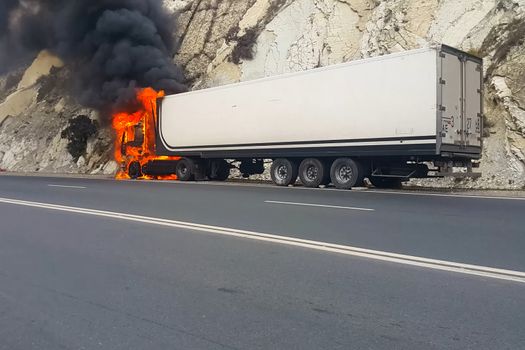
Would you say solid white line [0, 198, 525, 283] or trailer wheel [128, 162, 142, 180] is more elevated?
trailer wheel [128, 162, 142, 180]

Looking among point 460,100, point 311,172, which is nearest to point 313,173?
point 311,172

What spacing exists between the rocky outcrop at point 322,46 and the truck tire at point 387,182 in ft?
6.42

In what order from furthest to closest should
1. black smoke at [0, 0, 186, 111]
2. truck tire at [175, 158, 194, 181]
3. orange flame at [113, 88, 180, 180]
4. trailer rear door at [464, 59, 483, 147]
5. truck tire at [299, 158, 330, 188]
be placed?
1. black smoke at [0, 0, 186, 111]
2. orange flame at [113, 88, 180, 180]
3. truck tire at [175, 158, 194, 181]
4. truck tire at [299, 158, 330, 188]
5. trailer rear door at [464, 59, 483, 147]

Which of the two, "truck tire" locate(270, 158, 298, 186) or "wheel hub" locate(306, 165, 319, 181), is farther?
"truck tire" locate(270, 158, 298, 186)

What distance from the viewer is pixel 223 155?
21.1 meters

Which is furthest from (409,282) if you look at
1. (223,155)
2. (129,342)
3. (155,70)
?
(155,70)

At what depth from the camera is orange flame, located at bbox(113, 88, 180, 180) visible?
24984 mm

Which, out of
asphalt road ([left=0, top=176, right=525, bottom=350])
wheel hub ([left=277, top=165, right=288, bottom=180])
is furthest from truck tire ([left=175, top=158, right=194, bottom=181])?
asphalt road ([left=0, top=176, right=525, bottom=350])

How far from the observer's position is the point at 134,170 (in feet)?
84.7

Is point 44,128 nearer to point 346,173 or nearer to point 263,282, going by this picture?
point 346,173

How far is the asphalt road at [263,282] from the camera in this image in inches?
161

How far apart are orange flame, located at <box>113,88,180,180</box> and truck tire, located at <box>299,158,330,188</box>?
7.59m

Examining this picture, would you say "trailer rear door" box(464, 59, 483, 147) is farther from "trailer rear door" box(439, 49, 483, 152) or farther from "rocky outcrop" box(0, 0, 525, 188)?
"rocky outcrop" box(0, 0, 525, 188)

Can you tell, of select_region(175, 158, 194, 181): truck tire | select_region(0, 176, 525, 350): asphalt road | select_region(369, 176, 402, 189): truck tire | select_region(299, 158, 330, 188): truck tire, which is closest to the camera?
select_region(0, 176, 525, 350): asphalt road
